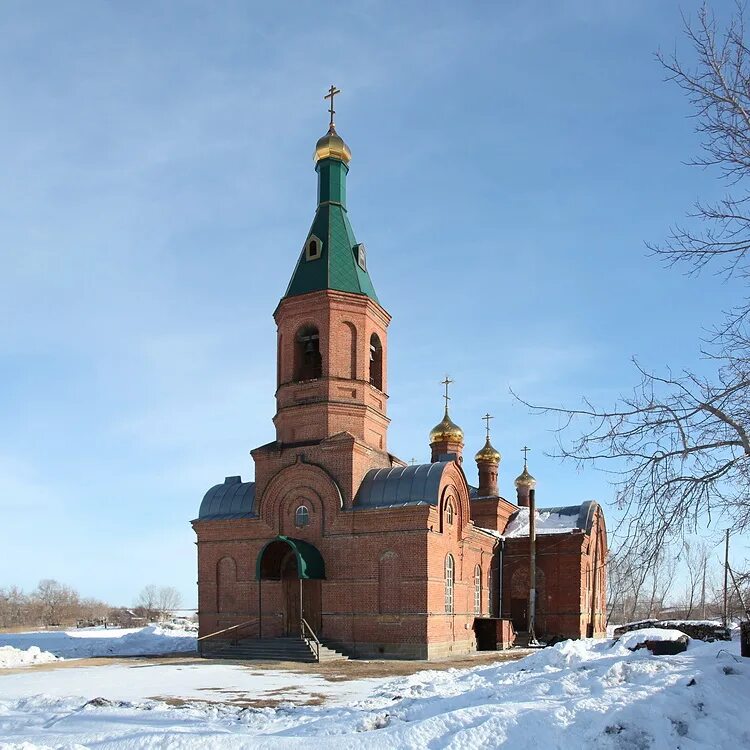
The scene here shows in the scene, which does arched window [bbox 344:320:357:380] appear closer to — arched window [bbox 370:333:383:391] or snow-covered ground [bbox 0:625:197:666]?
arched window [bbox 370:333:383:391]

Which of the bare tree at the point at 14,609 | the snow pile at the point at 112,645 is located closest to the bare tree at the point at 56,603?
the bare tree at the point at 14,609

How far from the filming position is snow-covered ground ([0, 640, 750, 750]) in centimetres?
707

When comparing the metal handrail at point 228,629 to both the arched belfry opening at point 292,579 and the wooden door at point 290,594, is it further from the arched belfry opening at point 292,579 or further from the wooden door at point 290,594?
the wooden door at point 290,594

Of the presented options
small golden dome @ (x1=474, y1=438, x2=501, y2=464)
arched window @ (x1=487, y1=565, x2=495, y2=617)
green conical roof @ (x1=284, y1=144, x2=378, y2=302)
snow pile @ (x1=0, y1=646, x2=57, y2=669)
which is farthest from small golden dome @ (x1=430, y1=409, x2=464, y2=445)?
snow pile @ (x1=0, y1=646, x2=57, y2=669)

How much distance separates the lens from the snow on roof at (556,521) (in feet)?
91.2

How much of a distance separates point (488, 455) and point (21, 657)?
18.0 metres

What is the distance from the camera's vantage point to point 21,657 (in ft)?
62.0

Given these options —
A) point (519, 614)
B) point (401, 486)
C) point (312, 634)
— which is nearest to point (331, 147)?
point (401, 486)

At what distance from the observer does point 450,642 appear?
19.5 meters

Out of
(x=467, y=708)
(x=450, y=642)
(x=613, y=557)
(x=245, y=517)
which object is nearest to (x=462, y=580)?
(x=450, y=642)

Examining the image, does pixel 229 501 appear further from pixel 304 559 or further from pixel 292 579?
pixel 304 559

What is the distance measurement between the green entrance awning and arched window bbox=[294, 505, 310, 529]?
1.69ft

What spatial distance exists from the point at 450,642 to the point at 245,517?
608 centimetres

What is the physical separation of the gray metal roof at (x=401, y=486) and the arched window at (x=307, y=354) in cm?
323
